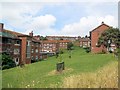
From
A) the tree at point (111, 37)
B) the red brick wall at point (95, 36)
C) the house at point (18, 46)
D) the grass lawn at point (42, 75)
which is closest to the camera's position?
the grass lawn at point (42, 75)

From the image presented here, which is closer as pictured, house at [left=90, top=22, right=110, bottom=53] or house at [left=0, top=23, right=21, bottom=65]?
house at [left=0, top=23, right=21, bottom=65]

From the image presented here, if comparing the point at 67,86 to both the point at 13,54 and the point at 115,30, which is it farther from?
the point at 115,30

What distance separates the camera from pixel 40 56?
249ft

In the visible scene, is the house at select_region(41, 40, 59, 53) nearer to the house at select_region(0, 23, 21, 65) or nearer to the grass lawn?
the house at select_region(0, 23, 21, 65)

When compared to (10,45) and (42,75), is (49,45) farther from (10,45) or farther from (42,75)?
(42,75)

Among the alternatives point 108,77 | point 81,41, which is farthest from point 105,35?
point 81,41

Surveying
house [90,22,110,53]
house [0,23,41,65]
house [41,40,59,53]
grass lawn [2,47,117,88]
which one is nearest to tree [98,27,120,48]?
house [90,22,110,53]

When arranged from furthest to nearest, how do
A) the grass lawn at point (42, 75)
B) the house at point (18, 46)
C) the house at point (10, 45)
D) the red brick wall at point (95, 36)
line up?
the red brick wall at point (95, 36)
the house at point (18, 46)
the house at point (10, 45)
the grass lawn at point (42, 75)

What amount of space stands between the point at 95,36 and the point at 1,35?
33.1m

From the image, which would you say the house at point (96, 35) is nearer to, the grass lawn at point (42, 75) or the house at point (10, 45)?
the house at point (10, 45)

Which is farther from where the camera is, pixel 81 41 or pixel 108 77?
pixel 81 41

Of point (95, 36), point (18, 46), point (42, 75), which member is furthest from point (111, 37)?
point (42, 75)

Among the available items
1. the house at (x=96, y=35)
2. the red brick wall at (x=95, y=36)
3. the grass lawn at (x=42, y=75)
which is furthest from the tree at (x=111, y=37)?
the grass lawn at (x=42, y=75)

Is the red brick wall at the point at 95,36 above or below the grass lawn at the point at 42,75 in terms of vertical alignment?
above
